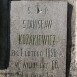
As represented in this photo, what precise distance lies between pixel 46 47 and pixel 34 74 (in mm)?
445

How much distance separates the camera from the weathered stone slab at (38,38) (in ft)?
14.4

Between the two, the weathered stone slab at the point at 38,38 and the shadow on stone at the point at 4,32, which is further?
the shadow on stone at the point at 4,32

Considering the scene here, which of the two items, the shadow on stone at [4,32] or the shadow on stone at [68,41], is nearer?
the shadow on stone at [68,41]

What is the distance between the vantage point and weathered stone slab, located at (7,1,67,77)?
439cm

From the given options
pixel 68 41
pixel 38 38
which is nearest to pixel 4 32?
pixel 38 38

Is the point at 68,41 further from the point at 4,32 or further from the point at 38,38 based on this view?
the point at 4,32

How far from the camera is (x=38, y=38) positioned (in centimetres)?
444

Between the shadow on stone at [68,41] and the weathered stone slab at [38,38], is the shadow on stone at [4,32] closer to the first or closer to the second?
the weathered stone slab at [38,38]

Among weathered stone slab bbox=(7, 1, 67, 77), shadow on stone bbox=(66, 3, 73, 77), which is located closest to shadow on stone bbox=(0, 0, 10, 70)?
weathered stone slab bbox=(7, 1, 67, 77)

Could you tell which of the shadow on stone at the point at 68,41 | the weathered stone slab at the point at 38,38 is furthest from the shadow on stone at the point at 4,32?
the shadow on stone at the point at 68,41

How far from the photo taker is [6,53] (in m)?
4.57

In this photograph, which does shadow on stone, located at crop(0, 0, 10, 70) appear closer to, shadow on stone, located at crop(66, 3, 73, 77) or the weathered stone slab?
the weathered stone slab

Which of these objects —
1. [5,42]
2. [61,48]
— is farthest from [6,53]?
[61,48]

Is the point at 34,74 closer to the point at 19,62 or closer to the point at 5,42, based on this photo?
the point at 19,62
